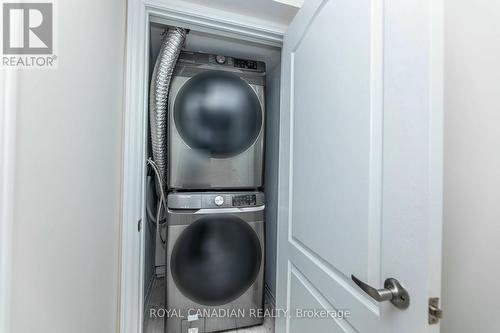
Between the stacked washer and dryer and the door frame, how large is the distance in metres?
0.29

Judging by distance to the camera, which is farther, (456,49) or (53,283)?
(456,49)

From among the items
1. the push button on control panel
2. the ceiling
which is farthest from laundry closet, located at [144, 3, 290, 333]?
the ceiling

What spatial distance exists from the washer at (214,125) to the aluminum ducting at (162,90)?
0.06 meters

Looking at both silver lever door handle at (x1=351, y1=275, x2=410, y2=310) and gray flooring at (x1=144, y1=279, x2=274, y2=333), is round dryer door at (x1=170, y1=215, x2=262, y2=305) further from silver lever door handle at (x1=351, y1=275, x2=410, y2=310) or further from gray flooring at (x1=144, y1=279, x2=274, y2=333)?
silver lever door handle at (x1=351, y1=275, x2=410, y2=310)

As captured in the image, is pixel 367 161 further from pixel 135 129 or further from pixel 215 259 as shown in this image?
pixel 215 259

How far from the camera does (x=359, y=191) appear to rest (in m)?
0.63

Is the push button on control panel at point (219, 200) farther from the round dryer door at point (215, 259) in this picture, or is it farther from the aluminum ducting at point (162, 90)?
Result: the aluminum ducting at point (162, 90)

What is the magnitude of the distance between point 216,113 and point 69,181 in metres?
1.02

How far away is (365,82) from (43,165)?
0.88 meters

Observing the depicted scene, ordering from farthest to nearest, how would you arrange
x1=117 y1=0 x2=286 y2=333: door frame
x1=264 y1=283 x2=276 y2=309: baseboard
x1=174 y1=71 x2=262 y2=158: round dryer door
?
1. x1=264 y1=283 x2=276 y2=309: baseboard
2. x1=174 y1=71 x2=262 y2=158: round dryer door
3. x1=117 y1=0 x2=286 y2=333: door frame

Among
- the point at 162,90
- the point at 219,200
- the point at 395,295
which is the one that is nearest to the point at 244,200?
the point at 219,200

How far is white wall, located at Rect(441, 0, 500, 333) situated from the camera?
1.77ft

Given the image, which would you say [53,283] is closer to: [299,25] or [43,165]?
[43,165]

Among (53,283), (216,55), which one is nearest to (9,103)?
(53,283)
